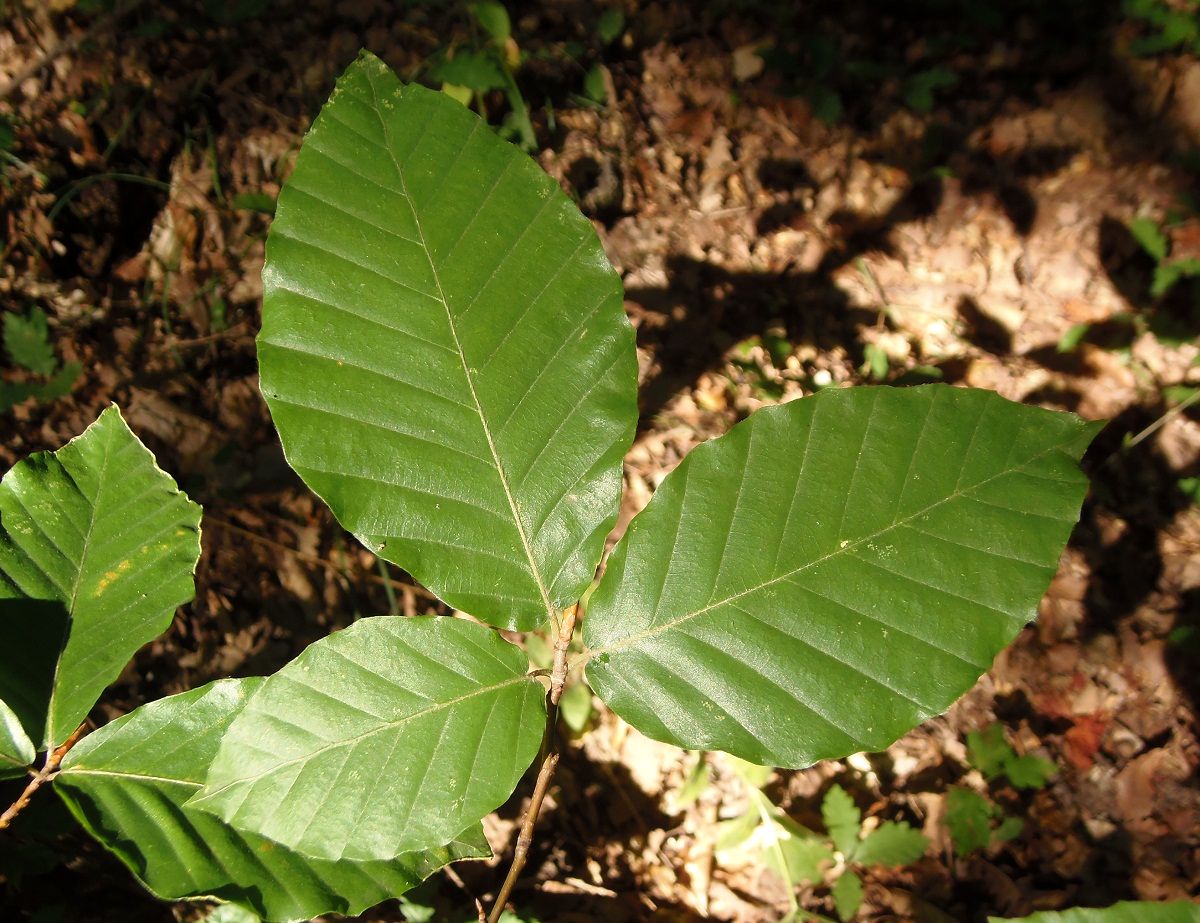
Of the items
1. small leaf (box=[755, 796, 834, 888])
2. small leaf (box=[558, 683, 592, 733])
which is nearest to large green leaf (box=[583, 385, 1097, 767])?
small leaf (box=[558, 683, 592, 733])

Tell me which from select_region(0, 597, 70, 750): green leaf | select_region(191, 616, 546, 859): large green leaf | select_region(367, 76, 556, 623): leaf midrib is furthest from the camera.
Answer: select_region(0, 597, 70, 750): green leaf

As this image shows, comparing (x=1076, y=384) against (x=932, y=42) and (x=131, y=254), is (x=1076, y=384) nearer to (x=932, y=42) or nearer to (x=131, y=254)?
(x=932, y=42)

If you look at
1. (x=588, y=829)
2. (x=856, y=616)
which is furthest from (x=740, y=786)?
(x=856, y=616)

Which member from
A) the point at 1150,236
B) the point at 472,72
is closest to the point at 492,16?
the point at 472,72

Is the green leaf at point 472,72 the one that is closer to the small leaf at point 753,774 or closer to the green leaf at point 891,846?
the small leaf at point 753,774

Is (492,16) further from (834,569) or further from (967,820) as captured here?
(967,820)

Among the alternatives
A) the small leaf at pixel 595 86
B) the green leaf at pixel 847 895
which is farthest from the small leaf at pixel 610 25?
the green leaf at pixel 847 895

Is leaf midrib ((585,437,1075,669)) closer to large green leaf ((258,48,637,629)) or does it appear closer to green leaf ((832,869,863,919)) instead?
large green leaf ((258,48,637,629))
